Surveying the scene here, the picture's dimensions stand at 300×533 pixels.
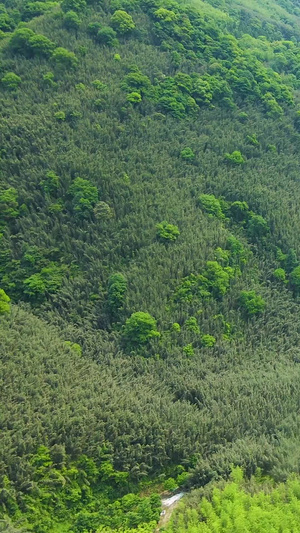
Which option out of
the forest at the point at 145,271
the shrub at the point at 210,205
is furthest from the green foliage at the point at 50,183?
the shrub at the point at 210,205

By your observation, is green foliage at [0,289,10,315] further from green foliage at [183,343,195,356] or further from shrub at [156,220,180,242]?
shrub at [156,220,180,242]

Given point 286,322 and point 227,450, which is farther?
point 286,322

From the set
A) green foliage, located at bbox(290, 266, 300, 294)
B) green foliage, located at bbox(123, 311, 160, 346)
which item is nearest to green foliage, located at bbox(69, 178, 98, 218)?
green foliage, located at bbox(123, 311, 160, 346)

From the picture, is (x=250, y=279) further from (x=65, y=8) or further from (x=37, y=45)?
(x=65, y=8)

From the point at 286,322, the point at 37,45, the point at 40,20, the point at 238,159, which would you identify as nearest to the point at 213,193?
the point at 238,159

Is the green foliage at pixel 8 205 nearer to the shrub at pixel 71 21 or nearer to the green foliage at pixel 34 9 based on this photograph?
the shrub at pixel 71 21

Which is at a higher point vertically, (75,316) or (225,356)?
(225,356)
